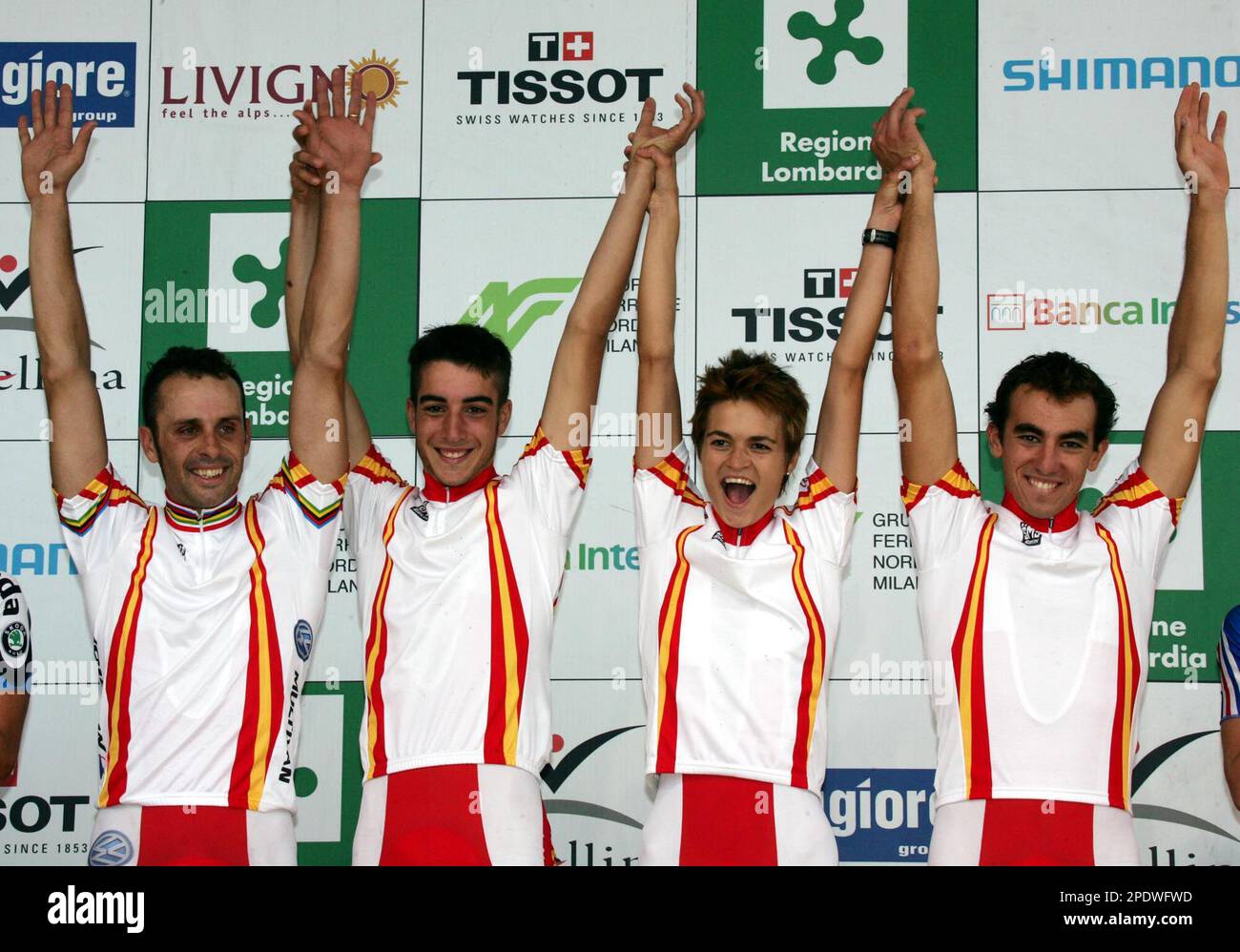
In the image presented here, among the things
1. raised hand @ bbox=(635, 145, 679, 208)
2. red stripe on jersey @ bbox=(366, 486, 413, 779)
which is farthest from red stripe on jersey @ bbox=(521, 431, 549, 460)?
raised hand @ bbox=(635, 145, 679, 208)

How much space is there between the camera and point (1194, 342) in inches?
122

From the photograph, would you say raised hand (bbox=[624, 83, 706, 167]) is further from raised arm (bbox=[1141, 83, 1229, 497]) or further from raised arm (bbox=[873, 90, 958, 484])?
raised arm (bbox=[1141, 83, 1229, 497])

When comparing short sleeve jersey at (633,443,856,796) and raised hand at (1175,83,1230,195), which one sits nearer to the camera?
short sleeve jersey at (633,443,856,796)

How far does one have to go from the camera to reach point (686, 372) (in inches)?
A: 149

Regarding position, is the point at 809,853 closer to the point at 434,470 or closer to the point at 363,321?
A: the point at 434,470

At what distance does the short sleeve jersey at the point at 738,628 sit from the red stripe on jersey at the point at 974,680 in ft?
0.86

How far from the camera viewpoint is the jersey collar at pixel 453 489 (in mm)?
3088

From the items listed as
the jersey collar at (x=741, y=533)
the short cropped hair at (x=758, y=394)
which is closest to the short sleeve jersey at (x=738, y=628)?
the jersey collar at (x=741, y=533)

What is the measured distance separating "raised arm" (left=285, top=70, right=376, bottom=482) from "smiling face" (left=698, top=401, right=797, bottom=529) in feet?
2.61

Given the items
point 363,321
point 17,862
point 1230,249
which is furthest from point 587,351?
point 17,862

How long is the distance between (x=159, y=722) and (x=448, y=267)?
1.48m

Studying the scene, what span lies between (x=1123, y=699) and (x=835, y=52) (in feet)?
6.12

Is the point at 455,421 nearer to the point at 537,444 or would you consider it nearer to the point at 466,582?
the point at 537,444

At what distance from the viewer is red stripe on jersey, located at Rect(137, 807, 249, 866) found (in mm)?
2816
